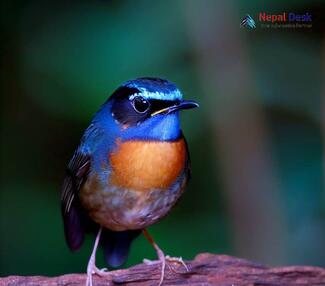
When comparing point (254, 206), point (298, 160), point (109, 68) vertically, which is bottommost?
point (254, 206)

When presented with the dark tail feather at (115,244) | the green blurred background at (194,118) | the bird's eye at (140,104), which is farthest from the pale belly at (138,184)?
the green blurred background at (194,118)

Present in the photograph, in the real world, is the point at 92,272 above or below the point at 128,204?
below

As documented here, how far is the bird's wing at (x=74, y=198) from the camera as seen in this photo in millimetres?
2553

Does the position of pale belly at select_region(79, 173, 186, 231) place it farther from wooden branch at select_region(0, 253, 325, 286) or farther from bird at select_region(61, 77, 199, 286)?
wooden branch at select_region(0, 253, 325, 286)

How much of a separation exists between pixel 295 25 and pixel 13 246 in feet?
5.96

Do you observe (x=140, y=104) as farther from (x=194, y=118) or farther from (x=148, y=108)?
(x=194, y=118)

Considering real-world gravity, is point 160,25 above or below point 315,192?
above

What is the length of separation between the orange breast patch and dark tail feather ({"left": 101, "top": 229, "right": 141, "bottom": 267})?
55cm

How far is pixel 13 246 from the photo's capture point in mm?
3422

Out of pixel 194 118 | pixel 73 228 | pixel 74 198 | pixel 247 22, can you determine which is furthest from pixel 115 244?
pixel 247 22

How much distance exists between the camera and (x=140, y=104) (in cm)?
233

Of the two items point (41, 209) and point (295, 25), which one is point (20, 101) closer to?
point (41, 209)

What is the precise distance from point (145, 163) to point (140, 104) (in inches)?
8.3

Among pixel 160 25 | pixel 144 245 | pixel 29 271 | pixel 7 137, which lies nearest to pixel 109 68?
pixel 160 25
